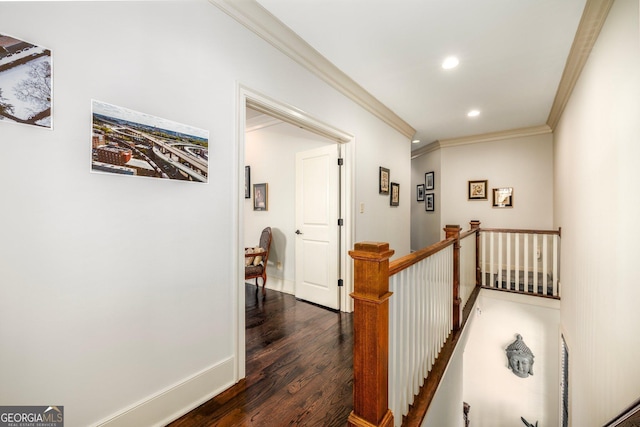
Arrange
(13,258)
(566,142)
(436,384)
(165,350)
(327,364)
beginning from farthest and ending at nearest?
(566,142) < (327,364) < (436,384) < (165,350) < (13,258)

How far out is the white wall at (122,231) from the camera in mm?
1071

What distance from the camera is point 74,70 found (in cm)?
117

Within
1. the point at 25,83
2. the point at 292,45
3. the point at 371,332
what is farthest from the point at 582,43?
the point at 25,83

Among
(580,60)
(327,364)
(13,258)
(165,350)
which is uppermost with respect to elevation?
(580,60)

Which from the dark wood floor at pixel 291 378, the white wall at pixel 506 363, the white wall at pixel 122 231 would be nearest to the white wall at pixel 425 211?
the white wall at pixel 506 363

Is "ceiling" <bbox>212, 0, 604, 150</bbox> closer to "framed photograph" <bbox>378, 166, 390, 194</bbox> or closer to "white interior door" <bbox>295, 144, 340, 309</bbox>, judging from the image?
"framed photograph" <bbox>378, 166, 390, 194</bbox>

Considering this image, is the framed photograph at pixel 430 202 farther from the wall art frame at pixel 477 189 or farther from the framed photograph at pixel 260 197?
the framed photograph at pixel 260 197

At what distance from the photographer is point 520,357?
4.12 meters

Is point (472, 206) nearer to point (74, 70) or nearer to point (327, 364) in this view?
point (327, 364)

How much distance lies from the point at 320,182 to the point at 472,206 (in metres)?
3.66

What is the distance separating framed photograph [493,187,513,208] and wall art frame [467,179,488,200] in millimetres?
171

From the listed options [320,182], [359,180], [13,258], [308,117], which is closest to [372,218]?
[359,180]

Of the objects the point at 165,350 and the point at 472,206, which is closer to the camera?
the point at 165,350

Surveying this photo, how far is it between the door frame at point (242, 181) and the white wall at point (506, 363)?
230 centimetres
